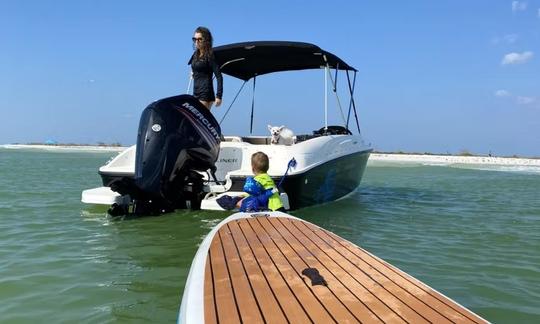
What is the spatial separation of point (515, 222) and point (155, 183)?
17.1ft

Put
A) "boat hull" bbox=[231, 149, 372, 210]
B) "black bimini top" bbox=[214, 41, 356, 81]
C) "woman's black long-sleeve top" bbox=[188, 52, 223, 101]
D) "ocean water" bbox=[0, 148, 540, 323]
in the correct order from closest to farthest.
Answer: "ocean water" bbox=[0, 148, 540, 323] → "boat hull" bbox=[231, 149, 372, 210] → "woman's black long-sleeve top" bbox=[188, 52, 223, 101] → "black bimini top" bbox=[214, 41, 356, 81]

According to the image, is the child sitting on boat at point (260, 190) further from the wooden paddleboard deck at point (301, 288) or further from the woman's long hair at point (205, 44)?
the woman's long hair at point (205, 44)

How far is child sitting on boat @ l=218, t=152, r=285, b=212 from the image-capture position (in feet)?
16.1

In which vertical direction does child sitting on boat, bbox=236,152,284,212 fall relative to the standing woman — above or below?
below

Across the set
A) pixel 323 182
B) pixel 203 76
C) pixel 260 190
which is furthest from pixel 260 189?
pixel 323 182

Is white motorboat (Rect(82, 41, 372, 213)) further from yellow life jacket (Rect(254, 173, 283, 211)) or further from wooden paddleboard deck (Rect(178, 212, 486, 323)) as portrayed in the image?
wooden paddleboard deck (Rect(178, 212, 486, 323))

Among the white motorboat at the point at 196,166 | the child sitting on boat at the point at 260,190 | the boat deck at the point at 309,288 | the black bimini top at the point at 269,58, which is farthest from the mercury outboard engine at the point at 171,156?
the black bimini top at the point at 269,58

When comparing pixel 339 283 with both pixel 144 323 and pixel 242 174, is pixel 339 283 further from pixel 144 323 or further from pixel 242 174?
pixel 242 174

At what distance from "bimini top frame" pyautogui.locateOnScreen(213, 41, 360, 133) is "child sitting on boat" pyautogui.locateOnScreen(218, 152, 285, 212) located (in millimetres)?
4143

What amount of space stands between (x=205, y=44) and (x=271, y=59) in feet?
12.2

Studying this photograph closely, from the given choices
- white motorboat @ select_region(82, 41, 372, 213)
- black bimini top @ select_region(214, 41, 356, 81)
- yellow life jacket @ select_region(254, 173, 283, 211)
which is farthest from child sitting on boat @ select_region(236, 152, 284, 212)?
black bimini top @ select_region(214, 41, 356, 81)

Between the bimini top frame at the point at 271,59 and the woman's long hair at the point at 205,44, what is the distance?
227cm

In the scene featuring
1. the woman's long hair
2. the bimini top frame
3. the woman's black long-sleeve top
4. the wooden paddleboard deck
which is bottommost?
the wooden paddleboard deck

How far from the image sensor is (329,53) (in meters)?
9.05
